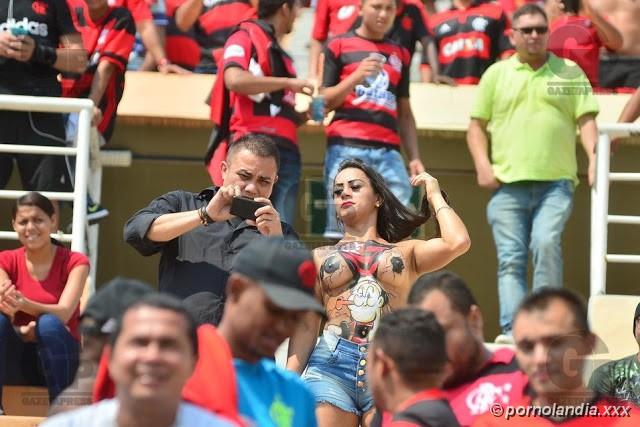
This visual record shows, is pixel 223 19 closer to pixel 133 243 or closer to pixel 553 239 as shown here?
pixel 553 239

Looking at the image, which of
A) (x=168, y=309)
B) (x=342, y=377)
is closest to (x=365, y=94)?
(x=342, y=377)

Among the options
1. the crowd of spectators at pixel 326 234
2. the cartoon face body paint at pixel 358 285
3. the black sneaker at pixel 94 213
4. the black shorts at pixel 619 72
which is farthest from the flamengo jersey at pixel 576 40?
the cartoon face body paint at pixel 358 285

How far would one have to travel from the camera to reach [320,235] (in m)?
9.38

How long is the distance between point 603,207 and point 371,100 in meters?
1.50

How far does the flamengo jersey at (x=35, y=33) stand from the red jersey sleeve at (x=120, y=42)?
47cm

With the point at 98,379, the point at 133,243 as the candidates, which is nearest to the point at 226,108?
the point at 133,243

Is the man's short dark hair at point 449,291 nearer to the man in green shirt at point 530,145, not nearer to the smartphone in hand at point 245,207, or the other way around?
the smartphone in hand at point 245,207

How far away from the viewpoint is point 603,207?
8914 mm

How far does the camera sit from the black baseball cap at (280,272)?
423 centimetres

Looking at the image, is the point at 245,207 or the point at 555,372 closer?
the point at 555,372

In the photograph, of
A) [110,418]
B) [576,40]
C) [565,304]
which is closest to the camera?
[110,418]

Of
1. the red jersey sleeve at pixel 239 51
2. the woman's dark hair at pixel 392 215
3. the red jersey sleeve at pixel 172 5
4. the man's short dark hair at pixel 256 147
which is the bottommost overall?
the woman's dark hair at pixel 392 215

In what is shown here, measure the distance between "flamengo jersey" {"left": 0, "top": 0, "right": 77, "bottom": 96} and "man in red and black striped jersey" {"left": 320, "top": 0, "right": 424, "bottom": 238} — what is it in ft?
5.19

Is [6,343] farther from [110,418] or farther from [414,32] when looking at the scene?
[414,32]
